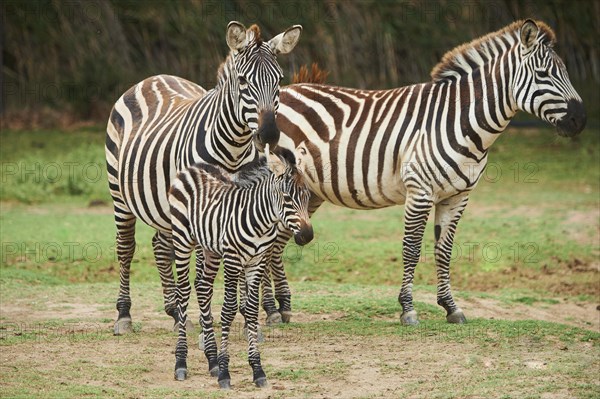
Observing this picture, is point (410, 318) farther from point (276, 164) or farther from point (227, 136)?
point (276, 164)

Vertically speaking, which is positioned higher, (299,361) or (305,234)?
(305,234)

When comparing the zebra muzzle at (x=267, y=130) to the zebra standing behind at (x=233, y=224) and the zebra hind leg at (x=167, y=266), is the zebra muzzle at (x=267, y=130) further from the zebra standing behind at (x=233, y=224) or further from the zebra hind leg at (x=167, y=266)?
the zebra hind leg at (x=167, y=266)

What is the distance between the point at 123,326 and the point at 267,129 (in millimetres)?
2777

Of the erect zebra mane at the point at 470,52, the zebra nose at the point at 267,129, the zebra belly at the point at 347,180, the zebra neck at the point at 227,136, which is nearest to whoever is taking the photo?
the zebra nose at the point at 267,129

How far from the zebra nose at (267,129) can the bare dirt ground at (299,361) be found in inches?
74.2

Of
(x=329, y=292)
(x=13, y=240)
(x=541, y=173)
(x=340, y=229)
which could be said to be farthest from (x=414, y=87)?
(x=541, y=173)

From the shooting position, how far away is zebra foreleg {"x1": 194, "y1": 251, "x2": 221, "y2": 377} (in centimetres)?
802

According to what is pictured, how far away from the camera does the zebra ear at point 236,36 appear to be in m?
8.50

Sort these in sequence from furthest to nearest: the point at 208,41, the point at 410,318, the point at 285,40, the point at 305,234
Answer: the point at 208,41, the point at 410,318, the point at 285,40, the point at 305,234

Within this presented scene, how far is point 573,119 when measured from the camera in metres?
9.77

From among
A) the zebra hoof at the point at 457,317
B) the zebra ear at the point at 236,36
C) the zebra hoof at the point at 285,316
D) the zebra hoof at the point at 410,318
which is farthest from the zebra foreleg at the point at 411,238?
the zebra ear at the point at 236,36

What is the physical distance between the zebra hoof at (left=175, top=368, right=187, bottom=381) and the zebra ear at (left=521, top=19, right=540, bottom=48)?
4.65 metres

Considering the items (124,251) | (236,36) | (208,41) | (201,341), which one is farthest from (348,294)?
(208,41)

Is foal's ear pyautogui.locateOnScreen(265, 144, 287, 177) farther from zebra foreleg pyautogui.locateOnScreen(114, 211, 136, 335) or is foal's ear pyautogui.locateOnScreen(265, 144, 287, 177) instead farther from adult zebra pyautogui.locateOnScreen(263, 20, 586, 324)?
zebra foreleg pyautogui.locateOnScreen(114, 211, 136, 335)
